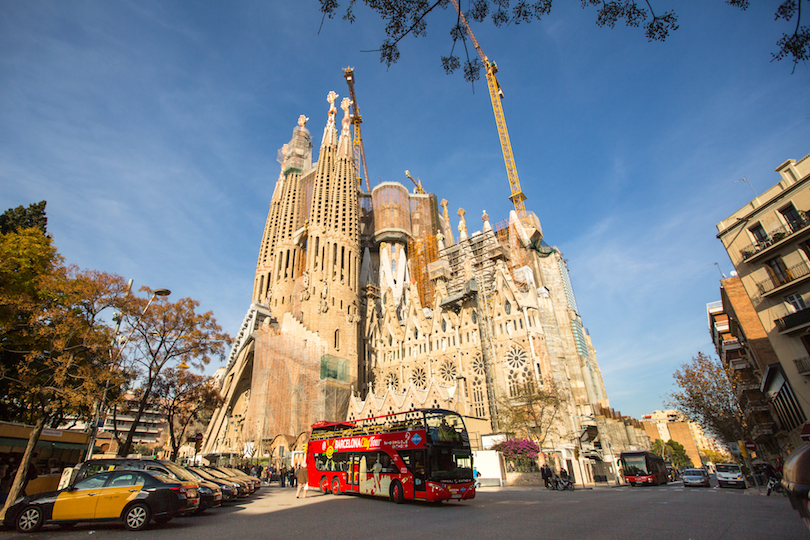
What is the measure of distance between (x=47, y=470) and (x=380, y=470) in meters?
15.0

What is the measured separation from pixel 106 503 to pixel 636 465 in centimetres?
2873

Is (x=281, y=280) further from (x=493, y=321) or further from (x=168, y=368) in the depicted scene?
(x=168, y=368)

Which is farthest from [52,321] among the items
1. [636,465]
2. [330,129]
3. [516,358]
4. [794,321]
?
[330,129]

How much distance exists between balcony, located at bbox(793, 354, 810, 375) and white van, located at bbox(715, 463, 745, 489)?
32.3 ft

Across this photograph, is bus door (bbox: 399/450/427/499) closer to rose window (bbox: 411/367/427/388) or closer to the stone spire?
rose window (bbox: 411/367/427/388)

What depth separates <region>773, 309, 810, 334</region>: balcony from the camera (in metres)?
17.7

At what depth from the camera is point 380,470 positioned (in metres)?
13.9

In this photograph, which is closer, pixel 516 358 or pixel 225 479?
pixel 225 479

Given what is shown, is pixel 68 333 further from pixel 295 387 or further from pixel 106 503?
pixel 295 387

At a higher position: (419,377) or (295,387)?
(419,377)

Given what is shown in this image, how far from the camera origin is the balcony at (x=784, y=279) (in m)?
18.5

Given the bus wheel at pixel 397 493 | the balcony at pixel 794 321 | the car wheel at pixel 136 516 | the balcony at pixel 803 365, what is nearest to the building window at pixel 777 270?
the balcony at pixel 794 321

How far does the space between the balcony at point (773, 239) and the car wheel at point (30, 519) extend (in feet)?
91.5

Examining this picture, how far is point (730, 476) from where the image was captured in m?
24.1
